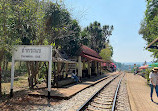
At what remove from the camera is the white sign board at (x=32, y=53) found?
7289 millimetres

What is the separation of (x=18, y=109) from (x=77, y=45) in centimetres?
1316

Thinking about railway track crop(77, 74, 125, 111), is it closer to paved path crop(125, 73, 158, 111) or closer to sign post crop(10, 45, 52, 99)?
paved path crop(125, 73, 158, 111)

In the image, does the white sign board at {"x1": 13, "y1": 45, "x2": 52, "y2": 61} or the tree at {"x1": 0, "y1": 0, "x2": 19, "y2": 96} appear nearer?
the tree at {"x1": 0, "y1": 0, "x2": 19, "y2": 96}

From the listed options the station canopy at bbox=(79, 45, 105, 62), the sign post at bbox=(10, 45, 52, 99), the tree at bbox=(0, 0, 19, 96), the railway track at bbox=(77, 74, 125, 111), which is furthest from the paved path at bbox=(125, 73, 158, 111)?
the station canopy at bbox=(79, 45, 105, 62)

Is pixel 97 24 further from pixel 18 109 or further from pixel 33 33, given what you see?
pixel 18 109

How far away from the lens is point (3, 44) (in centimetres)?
628

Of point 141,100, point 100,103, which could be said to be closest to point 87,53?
point 141,100

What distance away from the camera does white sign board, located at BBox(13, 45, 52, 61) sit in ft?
23.9

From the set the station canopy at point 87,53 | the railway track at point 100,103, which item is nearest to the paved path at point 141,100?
the railway track at point 100,103

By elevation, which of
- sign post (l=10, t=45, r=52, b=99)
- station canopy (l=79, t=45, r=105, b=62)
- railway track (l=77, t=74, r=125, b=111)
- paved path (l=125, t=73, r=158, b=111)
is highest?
station canopy (l=79, t=45, r=105, b=62)

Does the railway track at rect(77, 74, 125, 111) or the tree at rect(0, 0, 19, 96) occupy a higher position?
the tree at rect(0, 0, 19, 96)

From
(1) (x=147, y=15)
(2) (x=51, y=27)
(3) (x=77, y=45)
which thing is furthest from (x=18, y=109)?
(1) (x=147, y=15)

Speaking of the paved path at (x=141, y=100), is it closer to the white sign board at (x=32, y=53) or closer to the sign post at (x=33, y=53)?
the sign post at (x=33, y=53)

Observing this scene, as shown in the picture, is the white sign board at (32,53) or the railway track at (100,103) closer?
the railway track at (100,103)
